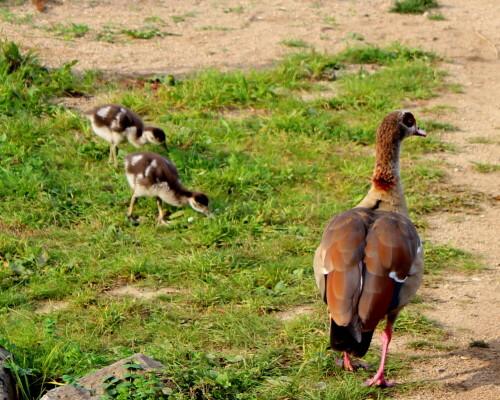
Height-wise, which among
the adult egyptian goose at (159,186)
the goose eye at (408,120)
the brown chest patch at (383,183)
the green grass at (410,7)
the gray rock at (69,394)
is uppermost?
the goose eye at (408,120)

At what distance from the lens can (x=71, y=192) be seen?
7859 mm

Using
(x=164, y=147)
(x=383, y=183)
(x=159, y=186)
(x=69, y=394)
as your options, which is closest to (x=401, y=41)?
(x=164, y=147)

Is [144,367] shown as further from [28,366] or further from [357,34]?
[357,34]

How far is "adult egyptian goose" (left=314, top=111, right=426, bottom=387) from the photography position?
4.64m

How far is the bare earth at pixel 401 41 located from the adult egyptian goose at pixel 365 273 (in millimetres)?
Answer: 725

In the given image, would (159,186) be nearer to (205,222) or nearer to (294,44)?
(205,222)

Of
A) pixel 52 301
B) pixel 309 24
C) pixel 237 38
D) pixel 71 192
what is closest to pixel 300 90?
pixel 237 38

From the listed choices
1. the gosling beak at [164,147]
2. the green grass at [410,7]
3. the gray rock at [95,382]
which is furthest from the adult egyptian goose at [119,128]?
the green grass at [410,7]

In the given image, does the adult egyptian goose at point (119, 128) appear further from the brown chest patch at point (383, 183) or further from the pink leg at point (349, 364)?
the pink leg at point (349, 364)

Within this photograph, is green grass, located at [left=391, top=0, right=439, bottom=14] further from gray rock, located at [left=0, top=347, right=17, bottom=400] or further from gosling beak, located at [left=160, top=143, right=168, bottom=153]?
gray rock, located at [left=0, top=347, right=17, bottom=400]

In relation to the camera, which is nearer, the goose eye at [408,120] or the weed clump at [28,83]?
the goose eye at [408,120]

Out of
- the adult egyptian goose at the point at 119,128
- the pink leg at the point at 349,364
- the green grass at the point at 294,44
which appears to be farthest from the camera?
the green grass at the point at 294,44

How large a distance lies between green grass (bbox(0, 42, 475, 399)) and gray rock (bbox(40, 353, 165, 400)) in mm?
171

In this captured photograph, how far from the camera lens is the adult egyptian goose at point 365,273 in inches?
183
